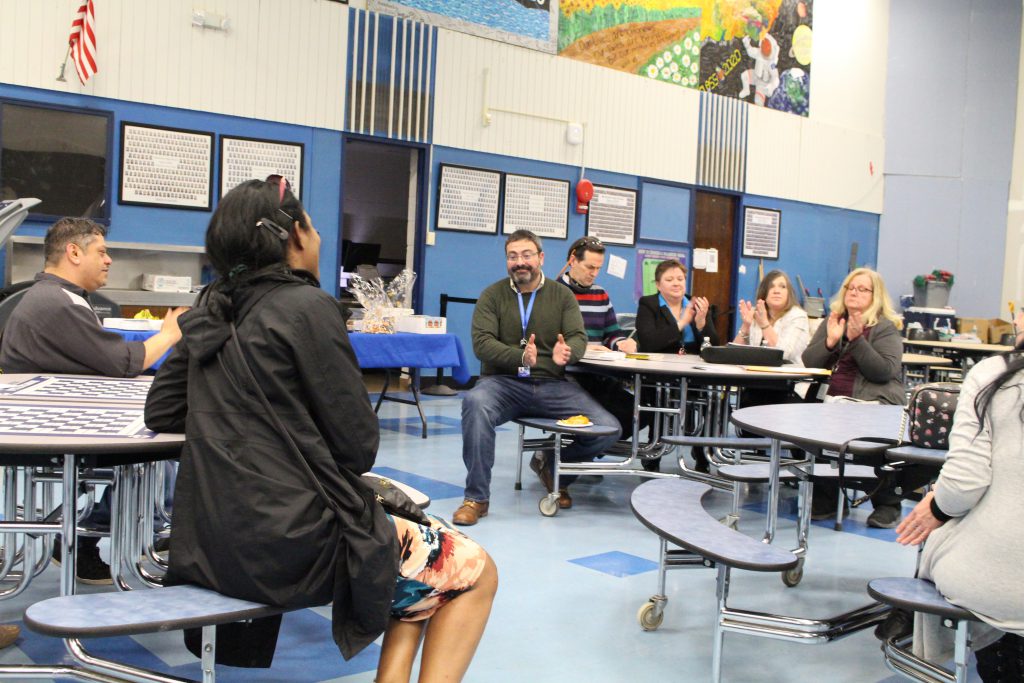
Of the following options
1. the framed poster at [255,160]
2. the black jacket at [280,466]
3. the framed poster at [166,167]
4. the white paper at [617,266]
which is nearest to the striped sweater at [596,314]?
the framed poster at [255,160]

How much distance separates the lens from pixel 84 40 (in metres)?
7.11

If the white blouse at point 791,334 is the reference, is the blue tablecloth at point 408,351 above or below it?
below

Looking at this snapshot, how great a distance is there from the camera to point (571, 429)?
4.53 meters

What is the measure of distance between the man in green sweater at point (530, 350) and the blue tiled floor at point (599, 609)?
0.45 metres

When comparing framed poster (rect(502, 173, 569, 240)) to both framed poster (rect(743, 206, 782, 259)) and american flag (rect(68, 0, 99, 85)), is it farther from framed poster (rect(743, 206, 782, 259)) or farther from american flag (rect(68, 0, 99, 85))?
american flag (rect(68, 0, 99, 85))

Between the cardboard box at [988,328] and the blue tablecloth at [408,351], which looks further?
the cardboard box at [988,328]

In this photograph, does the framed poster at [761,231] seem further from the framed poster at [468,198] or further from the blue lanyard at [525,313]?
the blue lanyard at [525,313]

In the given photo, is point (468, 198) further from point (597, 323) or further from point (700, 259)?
point (597, 323)

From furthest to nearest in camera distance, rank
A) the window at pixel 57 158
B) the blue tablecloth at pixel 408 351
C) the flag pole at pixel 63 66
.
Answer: the flag pole at pixel 63 66 < the window at pixel 57 158 < the blue tablecloth at pixel 408 351

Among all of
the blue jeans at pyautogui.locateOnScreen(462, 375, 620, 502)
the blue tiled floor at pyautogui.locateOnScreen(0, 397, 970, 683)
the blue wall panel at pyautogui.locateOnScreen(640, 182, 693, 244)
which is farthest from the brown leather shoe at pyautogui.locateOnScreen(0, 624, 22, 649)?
the blue wall panel at pyautogui.locateOnScreen(640, 182, 693, 244)

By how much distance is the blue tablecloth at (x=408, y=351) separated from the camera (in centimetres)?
611

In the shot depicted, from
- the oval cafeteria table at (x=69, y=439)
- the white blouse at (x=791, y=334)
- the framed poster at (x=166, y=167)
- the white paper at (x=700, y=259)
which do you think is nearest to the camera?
the oval cafeteria table at (x=69, y=439)

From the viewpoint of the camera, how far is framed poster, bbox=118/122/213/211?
24.8 feet

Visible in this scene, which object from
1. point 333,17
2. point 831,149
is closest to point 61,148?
point 333,17
